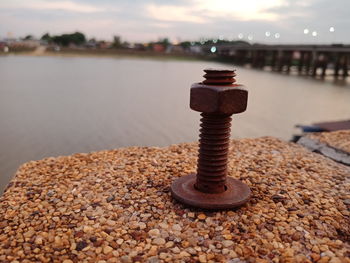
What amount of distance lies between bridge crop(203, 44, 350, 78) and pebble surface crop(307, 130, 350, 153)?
3525 cm

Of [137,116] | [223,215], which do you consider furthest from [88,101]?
[223,215]

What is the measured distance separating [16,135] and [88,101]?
7.29m

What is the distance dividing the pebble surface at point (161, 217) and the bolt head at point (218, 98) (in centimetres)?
98

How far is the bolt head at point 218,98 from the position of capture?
9.92 ft

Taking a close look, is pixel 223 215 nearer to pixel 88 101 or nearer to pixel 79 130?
pixel 79 130

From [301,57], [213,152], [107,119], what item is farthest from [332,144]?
[301,57]

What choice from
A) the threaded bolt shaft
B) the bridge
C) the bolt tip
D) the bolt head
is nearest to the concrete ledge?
the threaded bolt shaft

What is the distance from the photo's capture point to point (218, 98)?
301 cm

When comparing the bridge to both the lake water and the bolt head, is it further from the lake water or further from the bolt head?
the bolt head

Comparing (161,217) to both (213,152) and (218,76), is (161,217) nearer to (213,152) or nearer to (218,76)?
(213,152)

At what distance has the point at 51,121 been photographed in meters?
11.6

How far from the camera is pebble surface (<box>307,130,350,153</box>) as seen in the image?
5.53 meters

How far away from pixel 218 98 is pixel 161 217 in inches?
48.3

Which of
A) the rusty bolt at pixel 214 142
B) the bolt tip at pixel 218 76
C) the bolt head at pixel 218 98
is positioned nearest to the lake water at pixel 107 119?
the rusty bolt at pixel 214 142
